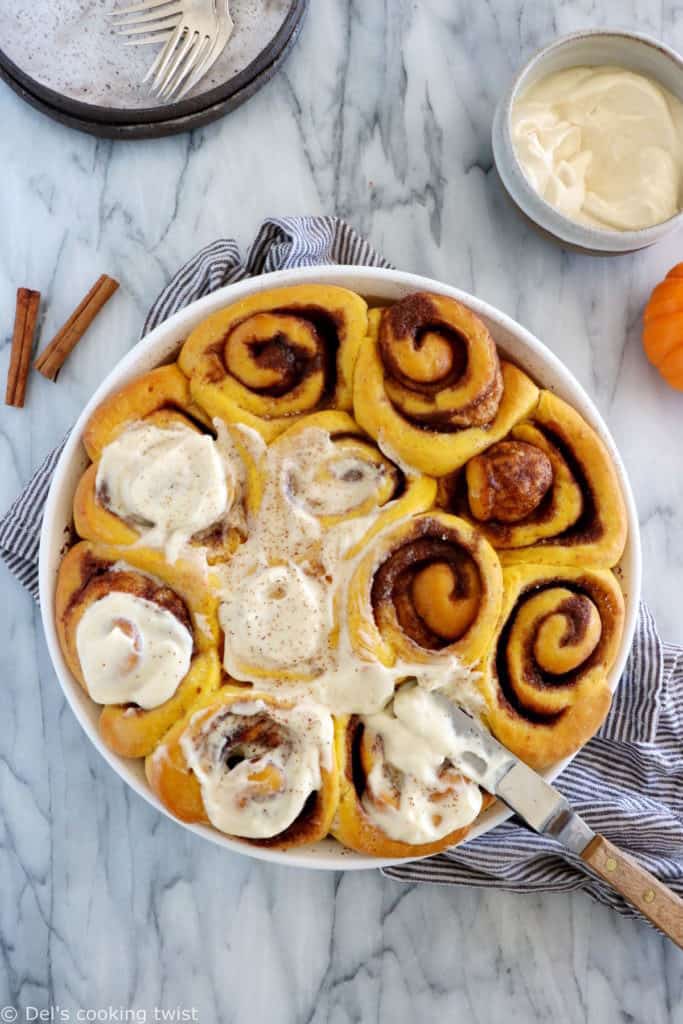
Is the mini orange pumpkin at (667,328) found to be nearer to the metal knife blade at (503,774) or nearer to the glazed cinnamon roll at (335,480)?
the glazed cinnamon roll at (335,480)

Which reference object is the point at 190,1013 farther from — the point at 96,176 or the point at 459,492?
the point at 96,176

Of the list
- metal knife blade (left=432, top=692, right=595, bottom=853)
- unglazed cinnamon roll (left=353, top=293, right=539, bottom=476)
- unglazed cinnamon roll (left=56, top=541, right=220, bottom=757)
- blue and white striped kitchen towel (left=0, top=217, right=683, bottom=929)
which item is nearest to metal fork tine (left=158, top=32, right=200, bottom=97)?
blue and white striped kitchen towel (left=0, top=217, right=683, bottom=929)

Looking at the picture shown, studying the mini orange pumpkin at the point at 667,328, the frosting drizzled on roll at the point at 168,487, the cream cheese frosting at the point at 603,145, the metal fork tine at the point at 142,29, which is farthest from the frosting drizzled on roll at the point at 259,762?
the metal fork tine at the point at 142,29

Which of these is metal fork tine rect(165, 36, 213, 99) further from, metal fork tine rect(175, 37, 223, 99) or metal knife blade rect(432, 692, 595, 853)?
metal knife blade rect(432, 692, 595, 853)

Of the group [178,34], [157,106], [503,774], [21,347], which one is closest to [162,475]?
[21,347]

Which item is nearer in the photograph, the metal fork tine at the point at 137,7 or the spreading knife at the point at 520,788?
the spreading knife at the point at 520,788

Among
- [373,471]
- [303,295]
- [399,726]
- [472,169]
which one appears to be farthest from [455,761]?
[472,169]

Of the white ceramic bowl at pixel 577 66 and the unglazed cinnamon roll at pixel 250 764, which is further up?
the white ceramic bowl at pixel 577 66
